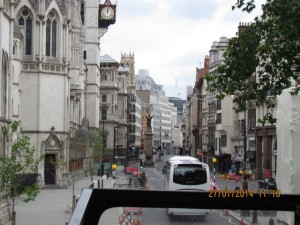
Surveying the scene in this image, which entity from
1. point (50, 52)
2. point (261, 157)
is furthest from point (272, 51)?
point (261, 157)

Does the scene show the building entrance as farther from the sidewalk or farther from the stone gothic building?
the sidewalk

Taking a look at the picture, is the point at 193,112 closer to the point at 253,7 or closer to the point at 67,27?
the point at 67,27

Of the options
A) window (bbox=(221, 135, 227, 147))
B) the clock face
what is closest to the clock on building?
the clock face

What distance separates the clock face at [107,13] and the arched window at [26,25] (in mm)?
50171

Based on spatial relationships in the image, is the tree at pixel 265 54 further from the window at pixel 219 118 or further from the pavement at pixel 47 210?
the window at pixel 219 118

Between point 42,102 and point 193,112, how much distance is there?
84.2 meters

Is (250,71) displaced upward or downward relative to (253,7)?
downward

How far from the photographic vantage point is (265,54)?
17.5m

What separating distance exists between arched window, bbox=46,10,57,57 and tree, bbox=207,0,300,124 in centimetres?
3361

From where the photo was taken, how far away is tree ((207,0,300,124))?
50.8ft

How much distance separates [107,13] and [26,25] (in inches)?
2013

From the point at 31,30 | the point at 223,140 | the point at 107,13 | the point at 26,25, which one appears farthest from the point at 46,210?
the point at 107,13

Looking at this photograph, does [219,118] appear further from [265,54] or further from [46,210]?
[265,54]

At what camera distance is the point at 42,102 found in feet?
165
